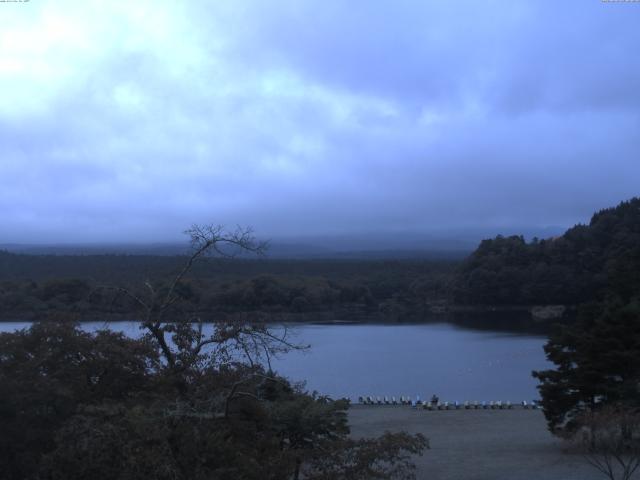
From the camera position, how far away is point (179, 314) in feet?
34.8

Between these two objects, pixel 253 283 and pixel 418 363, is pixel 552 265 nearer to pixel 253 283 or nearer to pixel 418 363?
pixel 253 283

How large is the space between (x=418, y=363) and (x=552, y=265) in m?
33.1

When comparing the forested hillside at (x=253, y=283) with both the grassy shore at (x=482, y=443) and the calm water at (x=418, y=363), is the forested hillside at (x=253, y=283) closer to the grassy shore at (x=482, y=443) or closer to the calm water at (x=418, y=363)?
the calm water at (x=418, y=363)

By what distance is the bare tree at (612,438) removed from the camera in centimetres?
1246

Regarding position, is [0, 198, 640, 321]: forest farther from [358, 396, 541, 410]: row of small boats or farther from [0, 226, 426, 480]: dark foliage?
[0, 226, 426, 480]: dark foliage

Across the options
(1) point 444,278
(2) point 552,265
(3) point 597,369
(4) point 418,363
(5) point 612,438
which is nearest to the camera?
(5) point 612,438

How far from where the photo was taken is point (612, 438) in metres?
13.0

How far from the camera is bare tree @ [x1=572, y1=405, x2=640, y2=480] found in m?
12.5

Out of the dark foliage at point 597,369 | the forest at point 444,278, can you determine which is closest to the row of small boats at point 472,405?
the dark foliage at point 597,369

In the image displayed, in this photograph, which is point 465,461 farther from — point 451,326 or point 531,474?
point 451,326

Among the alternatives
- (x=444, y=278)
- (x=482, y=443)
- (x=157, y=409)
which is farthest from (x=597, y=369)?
(x=444, y=278)

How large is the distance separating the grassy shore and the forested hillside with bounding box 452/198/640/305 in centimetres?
4174

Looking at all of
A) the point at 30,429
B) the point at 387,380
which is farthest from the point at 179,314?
the point at 387,380

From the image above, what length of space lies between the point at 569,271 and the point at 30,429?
61.7m
